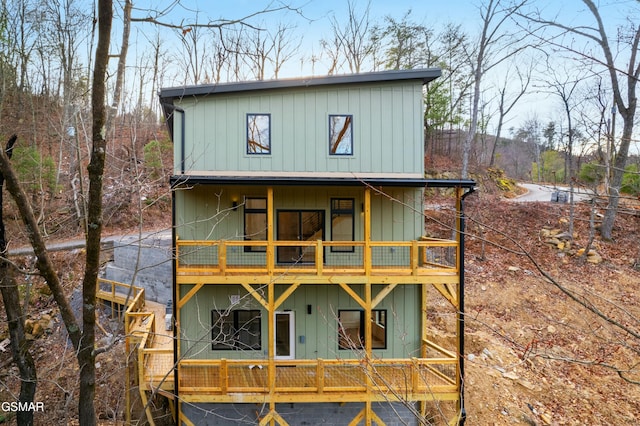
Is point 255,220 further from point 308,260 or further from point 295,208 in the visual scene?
point 308,260

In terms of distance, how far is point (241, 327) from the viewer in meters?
9.80

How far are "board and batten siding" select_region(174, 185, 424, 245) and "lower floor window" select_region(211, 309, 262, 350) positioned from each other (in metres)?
2.14

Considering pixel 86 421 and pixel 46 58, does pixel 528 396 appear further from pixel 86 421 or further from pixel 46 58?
pixel 46 58

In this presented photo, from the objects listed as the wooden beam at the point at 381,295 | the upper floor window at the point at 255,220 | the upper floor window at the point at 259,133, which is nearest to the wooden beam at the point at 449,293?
the wooden beam at the point at 381,295

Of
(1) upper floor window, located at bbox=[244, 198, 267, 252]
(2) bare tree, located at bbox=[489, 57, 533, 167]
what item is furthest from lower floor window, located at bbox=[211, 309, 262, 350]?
(2) bare tree, located at bbox=[489, 57, 533, 167]

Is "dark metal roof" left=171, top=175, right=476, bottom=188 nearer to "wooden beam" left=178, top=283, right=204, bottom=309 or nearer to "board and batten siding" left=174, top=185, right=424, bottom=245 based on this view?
"board and batten siding" left=174, top=185, right=424, bottom=245

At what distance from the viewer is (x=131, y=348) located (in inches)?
377

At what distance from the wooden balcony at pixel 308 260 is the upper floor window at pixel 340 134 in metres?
2.71

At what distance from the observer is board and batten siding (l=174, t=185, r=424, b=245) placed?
9.74 metres

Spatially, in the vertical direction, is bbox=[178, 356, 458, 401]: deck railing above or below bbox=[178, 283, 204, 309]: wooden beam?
below

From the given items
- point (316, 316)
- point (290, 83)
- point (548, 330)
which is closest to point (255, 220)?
point (316, 316)

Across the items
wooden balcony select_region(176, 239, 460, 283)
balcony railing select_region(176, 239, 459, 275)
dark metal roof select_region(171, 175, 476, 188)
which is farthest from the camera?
balcony railing select_region(176, 239, 459, 275)

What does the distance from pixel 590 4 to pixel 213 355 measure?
10286mm

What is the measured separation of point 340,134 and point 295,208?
246 centimetres
